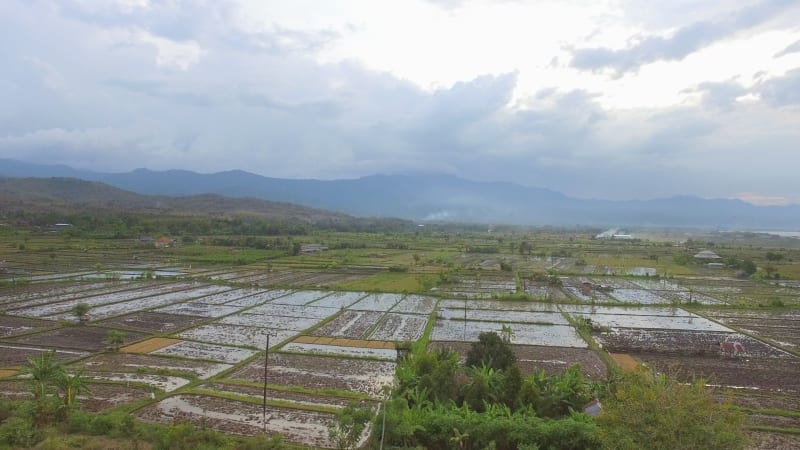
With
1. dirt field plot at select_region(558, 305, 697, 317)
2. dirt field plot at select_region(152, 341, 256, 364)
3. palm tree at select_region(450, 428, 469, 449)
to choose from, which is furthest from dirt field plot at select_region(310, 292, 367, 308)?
palm tree at select_region(450, 428, 469, 449)

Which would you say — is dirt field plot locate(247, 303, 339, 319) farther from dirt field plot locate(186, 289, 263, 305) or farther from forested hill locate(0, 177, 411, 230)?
forested hill locate(0, 177, 411, 230)

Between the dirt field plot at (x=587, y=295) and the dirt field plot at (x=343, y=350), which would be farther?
the dirt field plot at (x=587, y=295)

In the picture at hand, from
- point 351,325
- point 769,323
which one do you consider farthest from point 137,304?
point 769,323

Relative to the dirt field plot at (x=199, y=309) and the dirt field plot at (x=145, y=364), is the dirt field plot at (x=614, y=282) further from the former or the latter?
the dirt field plot at (x=145, y=364)

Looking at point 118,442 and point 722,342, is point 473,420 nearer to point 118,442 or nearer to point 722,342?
point 118,442

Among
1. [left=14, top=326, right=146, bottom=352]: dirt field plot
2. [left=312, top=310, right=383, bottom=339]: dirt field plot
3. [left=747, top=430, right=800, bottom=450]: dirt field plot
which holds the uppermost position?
[left=747, top=430, right=800, bottom=450]: dirt field plot

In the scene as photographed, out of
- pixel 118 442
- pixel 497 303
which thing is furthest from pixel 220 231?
pixel 118 442

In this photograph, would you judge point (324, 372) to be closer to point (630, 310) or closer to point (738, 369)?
point (738, 369)

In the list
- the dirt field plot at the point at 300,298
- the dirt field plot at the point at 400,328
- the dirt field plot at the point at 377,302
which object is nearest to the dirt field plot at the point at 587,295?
the dirt field plot at the point at 377,302
